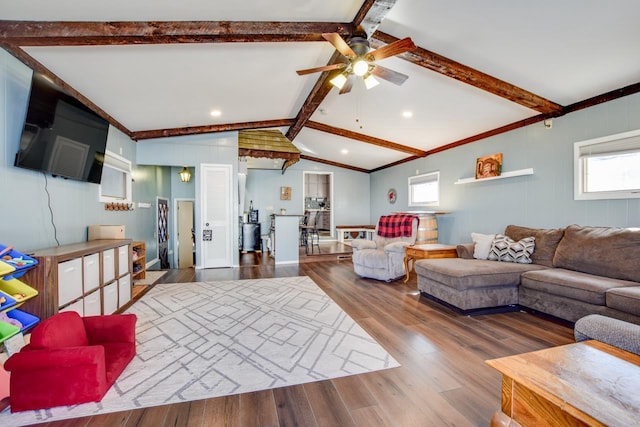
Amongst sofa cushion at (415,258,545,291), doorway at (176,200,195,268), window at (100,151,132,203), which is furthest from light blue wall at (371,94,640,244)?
doorway at (176,200,195,268)

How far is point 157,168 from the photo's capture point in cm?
654

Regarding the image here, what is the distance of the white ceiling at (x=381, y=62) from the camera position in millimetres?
2355

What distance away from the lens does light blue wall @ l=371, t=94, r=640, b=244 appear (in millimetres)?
3307

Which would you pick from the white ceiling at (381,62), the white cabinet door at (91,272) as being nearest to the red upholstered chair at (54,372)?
the white cabinet door at (91,272)

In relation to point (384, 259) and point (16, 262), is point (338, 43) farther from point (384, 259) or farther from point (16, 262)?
point (384, 259)

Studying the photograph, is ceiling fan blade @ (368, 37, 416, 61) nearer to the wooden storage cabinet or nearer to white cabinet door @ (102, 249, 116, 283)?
the wooden storage cabinet

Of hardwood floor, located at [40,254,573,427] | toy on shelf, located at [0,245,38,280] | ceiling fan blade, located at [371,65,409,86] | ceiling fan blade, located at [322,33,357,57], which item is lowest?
hardwood floor, located at [40,254,573,427]

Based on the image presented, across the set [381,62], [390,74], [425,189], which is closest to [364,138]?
[425,189]

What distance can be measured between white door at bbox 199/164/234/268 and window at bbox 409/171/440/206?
4427 mm

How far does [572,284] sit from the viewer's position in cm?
276

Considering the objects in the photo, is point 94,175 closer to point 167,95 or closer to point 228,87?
point 167,95

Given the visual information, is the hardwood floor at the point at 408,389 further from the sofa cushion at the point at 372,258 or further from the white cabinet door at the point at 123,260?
the white cabinet door at the point at 123,260

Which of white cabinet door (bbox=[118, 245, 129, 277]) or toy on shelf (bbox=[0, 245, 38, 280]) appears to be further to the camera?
white cabinet door (bbox=[118, 245, 129, 277])

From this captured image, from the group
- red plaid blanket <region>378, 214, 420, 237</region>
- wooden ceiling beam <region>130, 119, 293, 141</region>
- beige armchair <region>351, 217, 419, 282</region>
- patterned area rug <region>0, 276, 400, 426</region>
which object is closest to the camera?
patterned area rug <region>0, 276, 400, 426</region>
